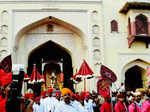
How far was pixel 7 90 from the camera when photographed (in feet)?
14.9

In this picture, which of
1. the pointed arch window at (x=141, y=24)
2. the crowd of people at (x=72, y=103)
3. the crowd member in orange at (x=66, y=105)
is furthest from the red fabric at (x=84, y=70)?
the crowd member in orange at (x=66, y=105)

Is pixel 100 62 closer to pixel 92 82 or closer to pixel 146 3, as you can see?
pixel 92 82

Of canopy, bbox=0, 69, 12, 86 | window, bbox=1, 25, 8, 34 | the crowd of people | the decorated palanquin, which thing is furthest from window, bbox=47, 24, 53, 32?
canopy, bbox=0, 69, 12, 86

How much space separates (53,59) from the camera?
736 inches

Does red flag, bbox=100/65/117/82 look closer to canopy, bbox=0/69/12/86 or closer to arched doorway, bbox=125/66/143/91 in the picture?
canopy, bbox=0/69/12/86

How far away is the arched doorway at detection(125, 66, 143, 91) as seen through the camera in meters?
18.0

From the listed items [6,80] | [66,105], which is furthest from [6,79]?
[66,105]

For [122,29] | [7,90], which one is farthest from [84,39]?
[7,90]

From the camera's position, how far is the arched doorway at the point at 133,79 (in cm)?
1797

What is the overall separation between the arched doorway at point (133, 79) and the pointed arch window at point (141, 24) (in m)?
2.61

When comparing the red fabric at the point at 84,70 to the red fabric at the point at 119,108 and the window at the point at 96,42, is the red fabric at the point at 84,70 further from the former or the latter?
the red fabric at the point at 119,108

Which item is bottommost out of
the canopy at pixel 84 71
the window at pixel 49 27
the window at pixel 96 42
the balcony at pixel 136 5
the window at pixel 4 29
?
the canopy at pixel 84 71

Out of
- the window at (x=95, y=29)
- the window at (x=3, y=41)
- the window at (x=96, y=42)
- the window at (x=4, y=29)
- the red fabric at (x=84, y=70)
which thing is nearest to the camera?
the red fabric at (x=84, y=70)

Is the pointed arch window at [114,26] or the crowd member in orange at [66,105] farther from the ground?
the pointed arch window at [114,26]
